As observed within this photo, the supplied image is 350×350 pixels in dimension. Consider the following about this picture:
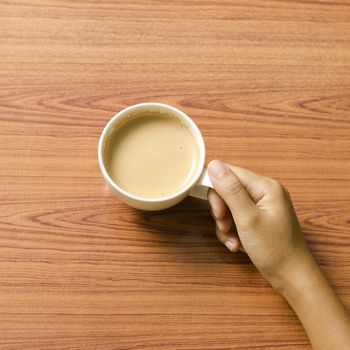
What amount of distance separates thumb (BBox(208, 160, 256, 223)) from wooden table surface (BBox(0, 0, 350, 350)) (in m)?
0.09

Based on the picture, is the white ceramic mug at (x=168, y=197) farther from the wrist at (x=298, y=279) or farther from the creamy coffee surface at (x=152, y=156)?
the wrist at (x=298, y=279)

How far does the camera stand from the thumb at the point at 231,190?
724mm

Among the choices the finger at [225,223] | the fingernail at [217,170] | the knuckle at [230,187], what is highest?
the fingernail at [217,170]

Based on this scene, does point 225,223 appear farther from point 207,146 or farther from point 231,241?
point 207,146

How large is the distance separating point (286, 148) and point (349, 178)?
0.12 m

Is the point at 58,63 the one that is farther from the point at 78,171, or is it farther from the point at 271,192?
the point at 271,192

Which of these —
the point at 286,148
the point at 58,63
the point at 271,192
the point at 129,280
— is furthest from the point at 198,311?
the point at 58,63

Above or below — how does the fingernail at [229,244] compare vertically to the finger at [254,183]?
below

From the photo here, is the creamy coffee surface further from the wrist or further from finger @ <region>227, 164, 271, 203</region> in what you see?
the wrist

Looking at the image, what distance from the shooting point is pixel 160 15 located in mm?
901

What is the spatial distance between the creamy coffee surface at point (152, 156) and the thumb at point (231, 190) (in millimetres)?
43

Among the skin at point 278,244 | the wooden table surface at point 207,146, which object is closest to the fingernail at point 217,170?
the skin at point 278,244

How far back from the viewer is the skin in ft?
2.40

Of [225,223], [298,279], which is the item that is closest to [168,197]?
[225,223]
